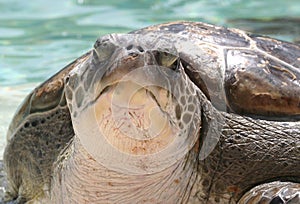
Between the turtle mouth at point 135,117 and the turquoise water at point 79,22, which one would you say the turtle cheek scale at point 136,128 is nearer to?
the turtle mouth at point 135,117

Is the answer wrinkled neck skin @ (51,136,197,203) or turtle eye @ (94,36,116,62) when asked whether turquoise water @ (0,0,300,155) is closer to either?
wrinkled neck skin @ (51,136,197,203)

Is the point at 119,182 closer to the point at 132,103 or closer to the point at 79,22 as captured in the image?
the point at 132,103

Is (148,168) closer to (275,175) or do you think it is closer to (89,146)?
(89,146)

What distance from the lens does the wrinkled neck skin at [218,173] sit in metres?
2.49

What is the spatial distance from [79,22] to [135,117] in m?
6.45

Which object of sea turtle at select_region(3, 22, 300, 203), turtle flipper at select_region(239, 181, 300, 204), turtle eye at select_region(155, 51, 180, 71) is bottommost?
turtle flipper at select_region(239, 181, 300, 204)

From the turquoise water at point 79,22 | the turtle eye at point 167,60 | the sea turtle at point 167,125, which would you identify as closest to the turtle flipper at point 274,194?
the sea turtle at point 167,125

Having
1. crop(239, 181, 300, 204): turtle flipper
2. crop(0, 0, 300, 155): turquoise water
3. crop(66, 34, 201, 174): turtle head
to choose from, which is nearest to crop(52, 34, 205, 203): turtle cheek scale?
crop(66, 34, 201, 174): turtle head

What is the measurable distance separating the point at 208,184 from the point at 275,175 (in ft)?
0.79

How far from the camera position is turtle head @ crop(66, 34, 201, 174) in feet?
6.48

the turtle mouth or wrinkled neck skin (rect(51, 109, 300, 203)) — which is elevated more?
the turtle mouth

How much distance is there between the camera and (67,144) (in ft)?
8.95

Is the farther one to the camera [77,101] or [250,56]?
[250,56]

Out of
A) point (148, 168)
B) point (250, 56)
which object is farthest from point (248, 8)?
point (148, 168)
